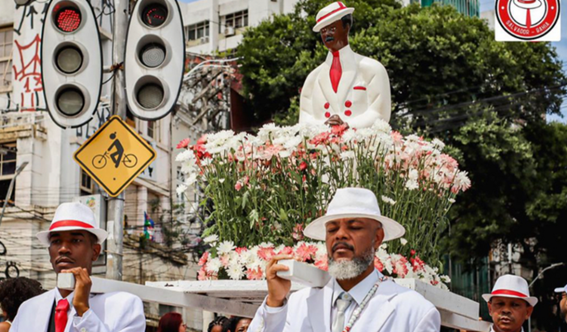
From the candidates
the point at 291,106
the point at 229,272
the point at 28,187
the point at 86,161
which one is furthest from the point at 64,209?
the point at 28,187

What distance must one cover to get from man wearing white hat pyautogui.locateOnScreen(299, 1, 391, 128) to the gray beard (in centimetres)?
371

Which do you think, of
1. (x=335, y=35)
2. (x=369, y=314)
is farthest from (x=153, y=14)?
(x=369, y=314)

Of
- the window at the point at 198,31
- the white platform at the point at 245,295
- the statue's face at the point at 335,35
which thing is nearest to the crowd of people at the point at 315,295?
the white platform at the point at 245,295

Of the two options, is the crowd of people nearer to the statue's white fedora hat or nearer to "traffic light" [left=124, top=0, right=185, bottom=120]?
the statue's white fedora hat

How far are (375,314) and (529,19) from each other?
33.6ft

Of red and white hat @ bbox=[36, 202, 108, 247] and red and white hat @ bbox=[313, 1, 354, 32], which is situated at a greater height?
red and white hat @ bbox=[313, 1, 354, 32]

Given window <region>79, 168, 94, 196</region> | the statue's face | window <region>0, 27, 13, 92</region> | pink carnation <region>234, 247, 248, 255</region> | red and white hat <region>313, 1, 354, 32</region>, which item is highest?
window <region>0, 27, 13, 92</region>

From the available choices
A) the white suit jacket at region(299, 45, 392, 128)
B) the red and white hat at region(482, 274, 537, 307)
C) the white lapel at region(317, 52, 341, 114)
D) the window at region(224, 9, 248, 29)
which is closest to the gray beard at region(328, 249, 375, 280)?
the red and white hat at region(482, 274, 537, 307)

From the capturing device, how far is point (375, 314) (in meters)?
4.14

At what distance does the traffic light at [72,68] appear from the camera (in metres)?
8.95

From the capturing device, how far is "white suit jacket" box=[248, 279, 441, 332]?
13.5 ft

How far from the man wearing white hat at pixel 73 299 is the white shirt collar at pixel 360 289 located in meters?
1.04

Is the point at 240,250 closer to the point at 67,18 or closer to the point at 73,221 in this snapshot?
the point at 73,221

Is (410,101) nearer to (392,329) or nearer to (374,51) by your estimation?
(374,51)
